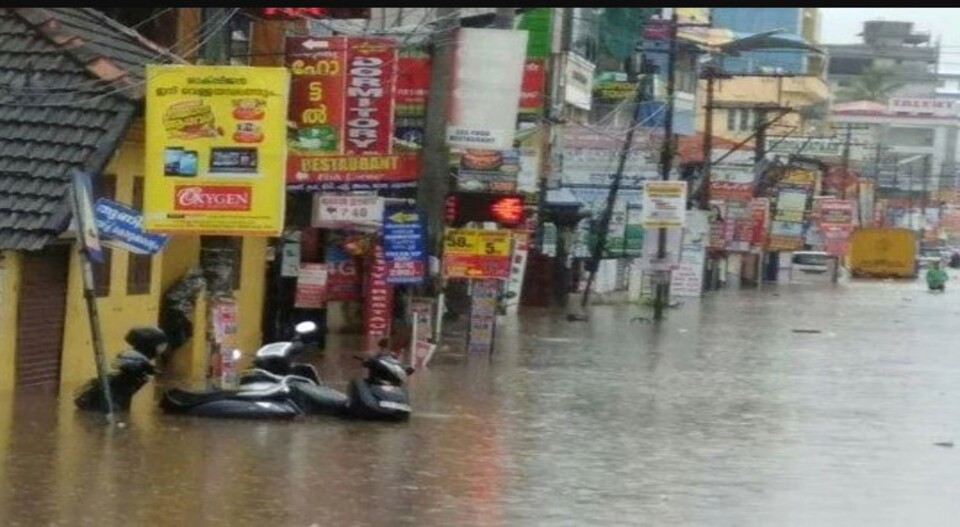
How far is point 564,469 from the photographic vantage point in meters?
17.2

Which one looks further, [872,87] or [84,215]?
[872,87]

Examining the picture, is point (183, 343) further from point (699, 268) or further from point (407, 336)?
point (699, 268)

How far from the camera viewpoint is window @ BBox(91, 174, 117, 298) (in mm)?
22828

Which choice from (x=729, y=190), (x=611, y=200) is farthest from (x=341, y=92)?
(x=729, y=190)

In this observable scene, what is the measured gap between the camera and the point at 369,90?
25391 mm

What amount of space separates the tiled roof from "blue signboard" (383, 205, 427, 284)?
557cm

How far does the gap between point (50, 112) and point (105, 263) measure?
1.93 meters

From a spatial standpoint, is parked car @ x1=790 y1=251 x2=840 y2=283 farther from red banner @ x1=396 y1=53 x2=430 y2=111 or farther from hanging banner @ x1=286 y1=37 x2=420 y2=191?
hanging banner @ x1=286 y1=37 x2=420 y2=191

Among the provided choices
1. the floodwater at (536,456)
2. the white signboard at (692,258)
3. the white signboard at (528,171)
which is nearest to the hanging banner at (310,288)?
the floodwater at (536,456)

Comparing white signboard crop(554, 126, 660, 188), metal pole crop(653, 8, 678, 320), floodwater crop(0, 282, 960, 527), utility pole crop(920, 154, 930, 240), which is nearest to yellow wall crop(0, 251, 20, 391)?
floodwater crop(0, 282, 960, 527)

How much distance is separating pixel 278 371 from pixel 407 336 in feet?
29.7

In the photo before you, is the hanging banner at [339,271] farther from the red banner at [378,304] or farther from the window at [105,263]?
the window at [105,263]

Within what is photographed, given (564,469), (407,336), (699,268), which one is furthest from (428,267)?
(699,268)

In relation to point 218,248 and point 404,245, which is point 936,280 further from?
point 218,248
